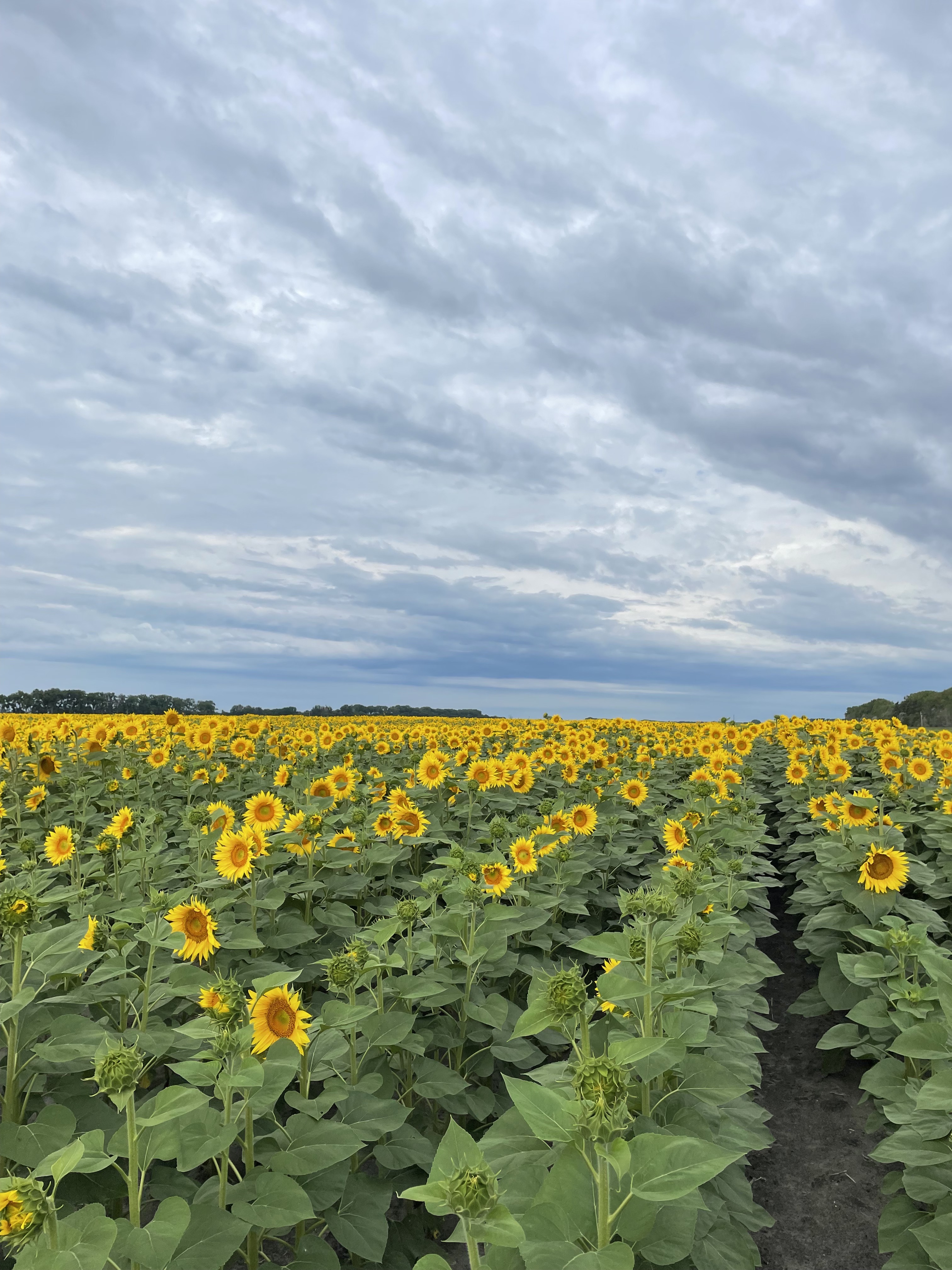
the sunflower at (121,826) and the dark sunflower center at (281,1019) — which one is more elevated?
the sunflower at (121,826)

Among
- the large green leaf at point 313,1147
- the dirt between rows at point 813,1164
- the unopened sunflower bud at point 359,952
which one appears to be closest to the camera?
the large green leaf at point 313,1147

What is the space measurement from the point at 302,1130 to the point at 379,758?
9.11 meters

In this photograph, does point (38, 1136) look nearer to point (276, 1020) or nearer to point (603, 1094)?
point (276, 1020)

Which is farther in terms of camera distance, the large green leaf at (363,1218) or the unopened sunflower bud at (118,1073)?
the large green leaf at (363,1218)

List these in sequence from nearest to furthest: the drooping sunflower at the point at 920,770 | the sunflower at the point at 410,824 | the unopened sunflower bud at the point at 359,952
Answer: the unopened sunflower bud at the point at 359,952
the sunflower at the point at 410,824
the drooping sunflower at the point at 920,770

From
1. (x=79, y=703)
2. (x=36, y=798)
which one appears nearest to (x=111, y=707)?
(x=79, y=703)

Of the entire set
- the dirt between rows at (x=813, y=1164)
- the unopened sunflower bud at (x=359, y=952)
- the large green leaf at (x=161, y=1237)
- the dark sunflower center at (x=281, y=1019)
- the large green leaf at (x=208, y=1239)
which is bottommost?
the dirt between rows at (x=813, y=1164)

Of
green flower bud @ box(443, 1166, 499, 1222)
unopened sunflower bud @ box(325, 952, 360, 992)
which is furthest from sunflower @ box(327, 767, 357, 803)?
green flower bud @ box(443, 1166, 499, 1222)

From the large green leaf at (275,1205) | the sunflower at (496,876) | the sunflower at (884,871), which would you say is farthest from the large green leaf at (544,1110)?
the sunflower at (884,871)

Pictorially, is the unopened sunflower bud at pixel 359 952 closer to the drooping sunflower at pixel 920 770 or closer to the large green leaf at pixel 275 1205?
the large green leaf at pixel 275 1205

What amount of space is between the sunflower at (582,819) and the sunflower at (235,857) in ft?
11.5

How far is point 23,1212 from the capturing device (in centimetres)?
201

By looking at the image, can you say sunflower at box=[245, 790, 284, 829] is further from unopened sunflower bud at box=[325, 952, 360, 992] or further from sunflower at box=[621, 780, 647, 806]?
sunflower at box=[621, 780, 647, 806]

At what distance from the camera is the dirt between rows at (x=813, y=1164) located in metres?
5.00
